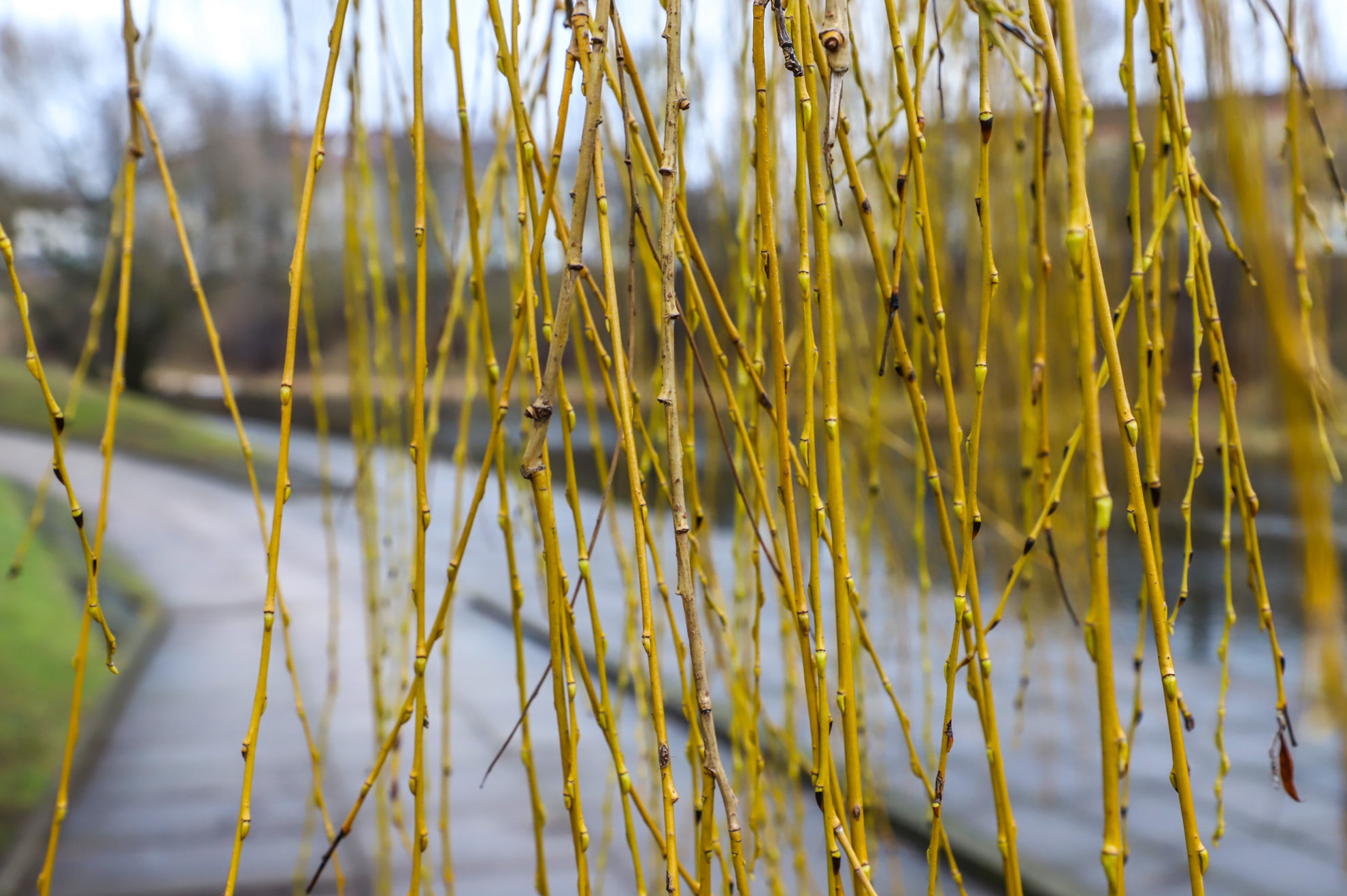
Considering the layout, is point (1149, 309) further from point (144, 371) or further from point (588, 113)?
point (144, 371)

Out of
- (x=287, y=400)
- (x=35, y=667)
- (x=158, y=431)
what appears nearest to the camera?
(x=287, y=400)

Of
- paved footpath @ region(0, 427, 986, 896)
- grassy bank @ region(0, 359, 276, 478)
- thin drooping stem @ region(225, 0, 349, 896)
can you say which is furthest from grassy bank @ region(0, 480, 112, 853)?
thin drooping stem @ region(225, 0, 349, 896)

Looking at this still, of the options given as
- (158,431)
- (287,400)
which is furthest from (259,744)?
(158,431)

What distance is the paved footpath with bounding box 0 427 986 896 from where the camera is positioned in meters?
1.03

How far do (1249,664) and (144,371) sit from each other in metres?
2.67

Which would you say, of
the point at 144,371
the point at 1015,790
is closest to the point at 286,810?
the point at 1015,790

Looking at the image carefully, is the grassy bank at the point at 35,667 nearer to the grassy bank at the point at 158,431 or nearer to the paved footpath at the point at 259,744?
the paved footpath at the point at 259,744

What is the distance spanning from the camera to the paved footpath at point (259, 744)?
1026mm

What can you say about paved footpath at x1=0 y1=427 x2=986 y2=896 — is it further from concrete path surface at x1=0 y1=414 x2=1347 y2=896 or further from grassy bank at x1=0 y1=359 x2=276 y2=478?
grassy bank at x1=0 y1=359 x2=276 y2=478

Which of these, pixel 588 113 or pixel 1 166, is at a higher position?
pixel 1 166

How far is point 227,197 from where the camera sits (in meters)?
2.69

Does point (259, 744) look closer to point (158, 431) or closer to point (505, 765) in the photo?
point (505, 765)

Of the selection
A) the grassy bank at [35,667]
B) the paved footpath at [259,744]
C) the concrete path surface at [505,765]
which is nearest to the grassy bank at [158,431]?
the paved footpath at [259,744]

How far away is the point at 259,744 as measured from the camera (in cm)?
128
